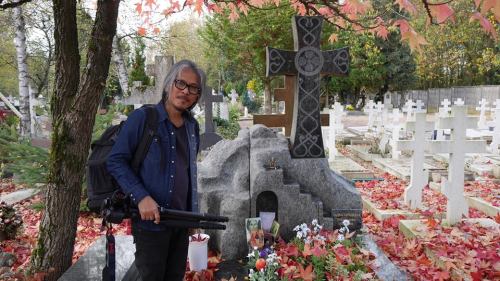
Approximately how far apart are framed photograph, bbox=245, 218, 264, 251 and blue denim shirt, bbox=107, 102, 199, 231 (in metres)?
1.39

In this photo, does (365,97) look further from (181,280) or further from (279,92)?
(181,280)

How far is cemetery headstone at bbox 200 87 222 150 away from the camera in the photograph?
428 inches

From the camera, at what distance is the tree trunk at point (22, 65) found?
1180cm

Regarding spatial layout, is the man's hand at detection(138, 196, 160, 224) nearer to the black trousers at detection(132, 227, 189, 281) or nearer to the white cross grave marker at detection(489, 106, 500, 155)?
the black trousers at detection(132, 227, 189, 281)

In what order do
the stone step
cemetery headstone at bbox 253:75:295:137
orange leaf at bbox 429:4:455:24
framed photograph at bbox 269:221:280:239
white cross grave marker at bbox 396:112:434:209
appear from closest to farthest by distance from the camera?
orange leaf at bbox 429:4:455:24, framed photograph at bbox 269:221:280:239, cemetery headstone at bbox 253:75:295:137, white cross grave marker at bbox 396:112:434:209, the stone step

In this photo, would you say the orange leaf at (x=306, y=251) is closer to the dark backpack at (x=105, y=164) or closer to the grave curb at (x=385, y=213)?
the dark backpack at (x=105, y=164)

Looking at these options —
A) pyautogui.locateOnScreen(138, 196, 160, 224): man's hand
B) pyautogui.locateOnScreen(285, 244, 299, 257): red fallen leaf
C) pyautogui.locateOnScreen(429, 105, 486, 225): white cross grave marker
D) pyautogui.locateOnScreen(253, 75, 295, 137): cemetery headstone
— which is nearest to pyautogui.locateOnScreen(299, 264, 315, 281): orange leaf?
pyautogui.locateOnScreen(285, 244, 299, 257): red fallen leaf

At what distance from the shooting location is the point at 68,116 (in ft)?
10.7

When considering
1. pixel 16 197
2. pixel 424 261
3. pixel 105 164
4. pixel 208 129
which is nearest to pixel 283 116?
pixel 424 261

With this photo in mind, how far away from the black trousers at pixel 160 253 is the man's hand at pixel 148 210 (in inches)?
7.2

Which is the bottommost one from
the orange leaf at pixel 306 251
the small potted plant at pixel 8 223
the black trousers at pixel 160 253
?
the small potted plant at pixel 8 223

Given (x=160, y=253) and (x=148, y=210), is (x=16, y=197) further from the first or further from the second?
(x=148, y=210)

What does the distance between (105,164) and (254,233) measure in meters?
1.72

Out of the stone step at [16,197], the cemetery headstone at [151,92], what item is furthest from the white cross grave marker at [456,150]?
the stone step at [16,197]
